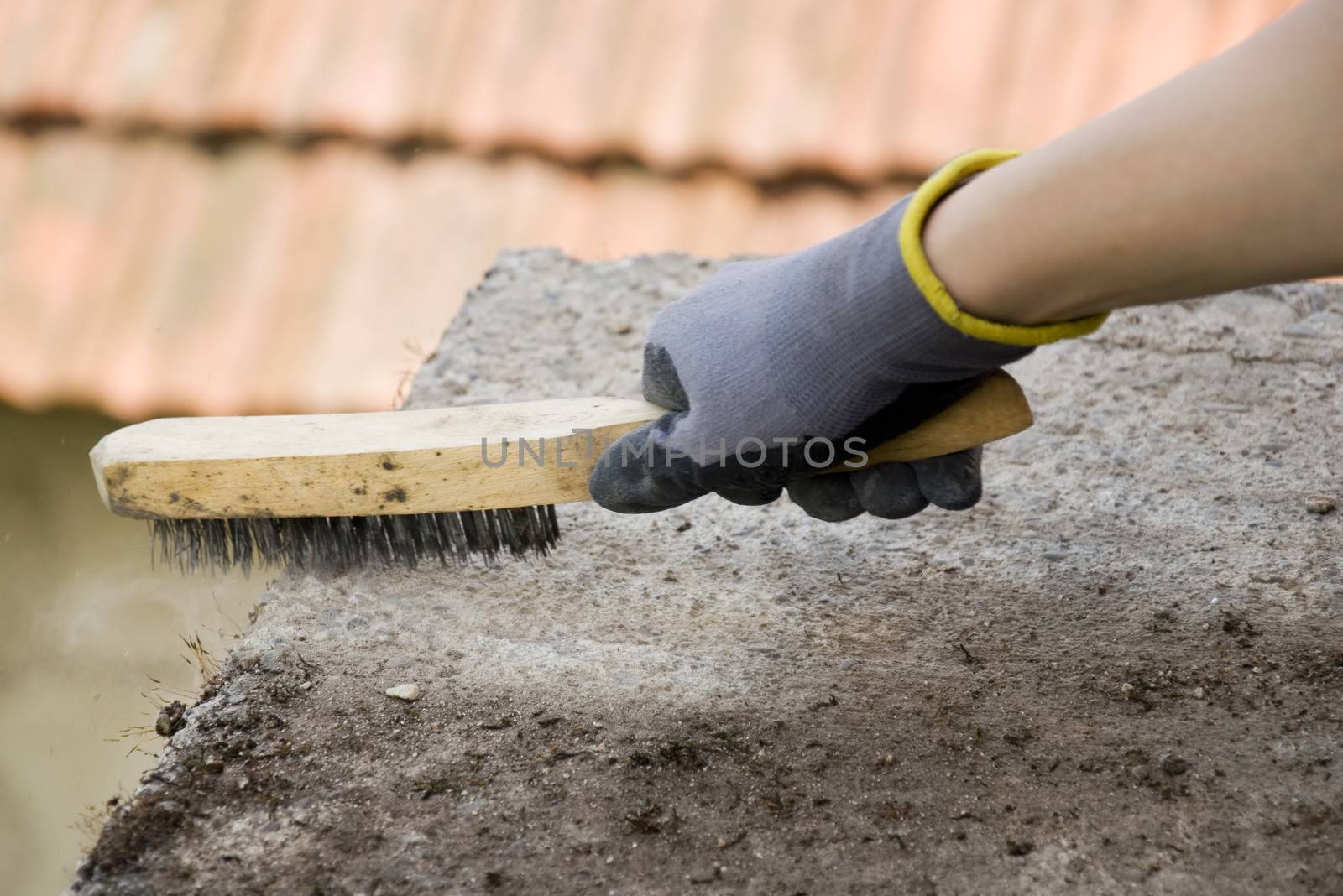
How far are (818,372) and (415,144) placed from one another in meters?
1.69

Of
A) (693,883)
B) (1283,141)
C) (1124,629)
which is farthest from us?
(1124,629)

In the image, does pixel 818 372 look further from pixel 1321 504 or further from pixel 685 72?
pixel 685 72

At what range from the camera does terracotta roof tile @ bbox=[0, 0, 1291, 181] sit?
2.48 m

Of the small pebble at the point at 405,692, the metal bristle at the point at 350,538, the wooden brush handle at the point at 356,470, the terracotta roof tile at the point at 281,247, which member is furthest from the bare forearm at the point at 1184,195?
the terracotta roof tile at the point at 281,247

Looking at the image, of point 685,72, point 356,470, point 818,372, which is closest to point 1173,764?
point 818,372

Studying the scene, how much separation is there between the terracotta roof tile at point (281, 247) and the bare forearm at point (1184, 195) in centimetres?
145

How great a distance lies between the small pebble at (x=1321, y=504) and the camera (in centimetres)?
177

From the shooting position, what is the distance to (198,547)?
1.60 m

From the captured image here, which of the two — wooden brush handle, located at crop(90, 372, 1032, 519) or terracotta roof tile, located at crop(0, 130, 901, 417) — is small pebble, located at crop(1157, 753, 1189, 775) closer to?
wooden brush handle, located at crop(90, 372, 1032, 519)

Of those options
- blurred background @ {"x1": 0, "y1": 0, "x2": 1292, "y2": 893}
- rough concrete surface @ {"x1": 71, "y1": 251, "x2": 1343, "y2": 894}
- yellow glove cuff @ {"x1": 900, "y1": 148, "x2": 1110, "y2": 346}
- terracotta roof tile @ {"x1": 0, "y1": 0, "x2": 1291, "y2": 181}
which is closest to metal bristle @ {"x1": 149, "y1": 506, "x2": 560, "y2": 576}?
rough concrete surface @ {"x1": 71, "y1": 251, "x2": 1343, "y2": 894}

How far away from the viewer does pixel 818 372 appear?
1.25 metres

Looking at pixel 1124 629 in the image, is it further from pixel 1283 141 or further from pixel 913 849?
pixel 1283 141

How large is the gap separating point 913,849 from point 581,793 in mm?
408

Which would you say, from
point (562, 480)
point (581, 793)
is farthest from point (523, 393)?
point (581, 793)
